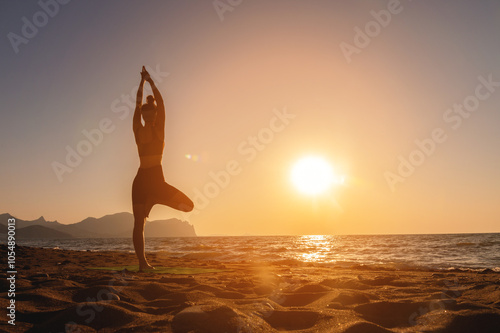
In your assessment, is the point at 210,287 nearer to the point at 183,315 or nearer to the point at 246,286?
the point at 246,286

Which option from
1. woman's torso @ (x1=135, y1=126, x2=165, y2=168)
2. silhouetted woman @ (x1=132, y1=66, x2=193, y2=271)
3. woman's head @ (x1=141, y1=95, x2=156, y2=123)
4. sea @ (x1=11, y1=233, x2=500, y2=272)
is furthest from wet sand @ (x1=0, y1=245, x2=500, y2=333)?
sea @ (x1=11, y1=233, x2=500, y2=272)

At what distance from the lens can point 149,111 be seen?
17.6 ft

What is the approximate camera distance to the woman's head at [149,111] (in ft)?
17.7

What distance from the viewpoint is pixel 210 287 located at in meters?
3.85

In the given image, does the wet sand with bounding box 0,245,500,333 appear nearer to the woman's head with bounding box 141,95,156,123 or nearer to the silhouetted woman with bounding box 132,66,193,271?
the silhouetted woman with bounding box 132,66,193,271

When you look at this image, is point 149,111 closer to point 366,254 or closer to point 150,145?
point 150,145

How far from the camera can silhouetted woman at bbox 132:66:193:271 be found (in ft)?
17.4

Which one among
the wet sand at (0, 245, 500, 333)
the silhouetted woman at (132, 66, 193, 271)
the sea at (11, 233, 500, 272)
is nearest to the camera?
the wet sand at (0, 245, 500, 333)

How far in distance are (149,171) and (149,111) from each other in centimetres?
104

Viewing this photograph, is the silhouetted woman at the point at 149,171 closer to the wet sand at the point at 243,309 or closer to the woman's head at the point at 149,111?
the woman's head at the point at 149,111

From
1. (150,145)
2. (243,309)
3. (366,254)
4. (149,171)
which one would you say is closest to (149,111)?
(150,145)

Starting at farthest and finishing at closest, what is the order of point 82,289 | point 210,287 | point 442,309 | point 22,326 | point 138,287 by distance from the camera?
1. point 210,287
2. point 138,287
3. point 82,289
4. point 442,309
5. point 22,326

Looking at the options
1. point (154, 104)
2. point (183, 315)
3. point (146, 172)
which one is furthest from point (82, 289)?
point (154, 104)

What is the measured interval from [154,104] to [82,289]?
3.28 meters
